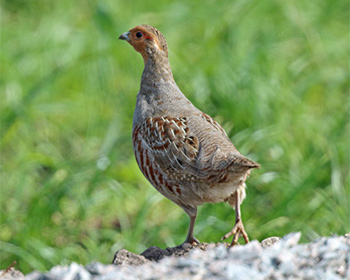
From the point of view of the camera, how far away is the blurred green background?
506 centimetres

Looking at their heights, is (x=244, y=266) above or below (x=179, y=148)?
below

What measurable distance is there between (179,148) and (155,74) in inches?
22.4

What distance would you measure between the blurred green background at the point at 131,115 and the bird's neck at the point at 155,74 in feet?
3.86

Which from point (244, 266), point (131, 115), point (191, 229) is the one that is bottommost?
point (244, 266)

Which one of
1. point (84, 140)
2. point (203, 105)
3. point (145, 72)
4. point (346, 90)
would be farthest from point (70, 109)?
point (346, 90)

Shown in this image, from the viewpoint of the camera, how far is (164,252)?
3.45 meters

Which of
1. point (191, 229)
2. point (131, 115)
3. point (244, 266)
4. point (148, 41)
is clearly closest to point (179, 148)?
point (191, 229)

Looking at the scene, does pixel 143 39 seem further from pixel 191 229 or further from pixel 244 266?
pixel 244 266

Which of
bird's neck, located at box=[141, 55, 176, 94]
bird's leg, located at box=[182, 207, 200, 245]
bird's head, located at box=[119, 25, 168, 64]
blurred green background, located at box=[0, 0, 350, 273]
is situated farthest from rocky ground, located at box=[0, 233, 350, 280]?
blurred green background, located at box=[0, 0, 350, 273]

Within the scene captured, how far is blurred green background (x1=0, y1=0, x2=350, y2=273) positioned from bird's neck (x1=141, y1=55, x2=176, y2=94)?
1178mm

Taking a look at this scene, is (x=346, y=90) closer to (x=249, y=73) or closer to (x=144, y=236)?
(x=249, y=73)

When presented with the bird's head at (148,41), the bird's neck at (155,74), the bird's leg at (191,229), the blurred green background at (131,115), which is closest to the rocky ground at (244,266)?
the bird's leg at (191,229)

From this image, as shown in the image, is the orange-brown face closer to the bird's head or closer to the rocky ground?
the bird's head

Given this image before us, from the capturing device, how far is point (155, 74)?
4.11 m
